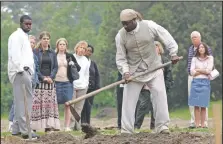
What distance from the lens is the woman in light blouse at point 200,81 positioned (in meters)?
16.9

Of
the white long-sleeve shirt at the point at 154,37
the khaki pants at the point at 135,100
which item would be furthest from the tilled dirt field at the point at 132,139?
the white long-sleeve shirt at the point at 154,37

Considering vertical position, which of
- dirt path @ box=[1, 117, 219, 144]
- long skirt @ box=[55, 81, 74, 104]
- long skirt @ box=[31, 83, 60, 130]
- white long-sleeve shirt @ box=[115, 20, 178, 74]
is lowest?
dirt path @ box=[1, 117, 219, 144]

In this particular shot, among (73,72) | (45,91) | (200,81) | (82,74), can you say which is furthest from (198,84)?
(45,91)

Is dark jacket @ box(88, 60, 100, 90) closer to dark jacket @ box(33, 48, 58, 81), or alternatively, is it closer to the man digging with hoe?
dark jacket @ box(33, 48, 58, 81)

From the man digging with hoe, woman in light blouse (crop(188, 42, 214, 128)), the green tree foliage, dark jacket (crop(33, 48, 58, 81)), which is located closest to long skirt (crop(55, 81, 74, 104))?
dark jacket (crop(33, 48, 58, 81))

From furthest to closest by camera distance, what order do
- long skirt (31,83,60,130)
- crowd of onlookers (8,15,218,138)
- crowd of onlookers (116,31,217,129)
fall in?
1. crowd of onlookers (116,31,217,129)
2. long skirt (31,83,60,130)
3. crowd of onlookers (8,15,218,138)

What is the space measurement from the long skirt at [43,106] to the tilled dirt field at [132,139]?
2.14 meters

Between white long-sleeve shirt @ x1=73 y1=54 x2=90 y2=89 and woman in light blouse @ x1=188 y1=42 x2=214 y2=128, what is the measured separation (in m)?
2.06

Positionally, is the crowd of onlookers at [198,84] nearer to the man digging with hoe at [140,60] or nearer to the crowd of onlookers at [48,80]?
the crowd of onlookers at [48,80]

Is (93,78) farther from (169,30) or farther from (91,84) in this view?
(169,30)

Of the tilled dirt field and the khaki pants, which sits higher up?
the khaki pants

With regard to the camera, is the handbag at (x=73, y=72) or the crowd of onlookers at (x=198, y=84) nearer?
the handbag at (x=73, y=72)

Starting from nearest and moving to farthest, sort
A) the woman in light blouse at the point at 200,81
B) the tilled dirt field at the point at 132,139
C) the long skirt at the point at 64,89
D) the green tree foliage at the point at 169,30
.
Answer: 1. the tilled dirt field at the point at 132,139
2. the long skirt at the point at 64,89
3. the woman in light blouse at the point at 200,81
4. the green tree foliage at the point at 169,30

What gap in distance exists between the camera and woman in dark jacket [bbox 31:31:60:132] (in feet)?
50.8
